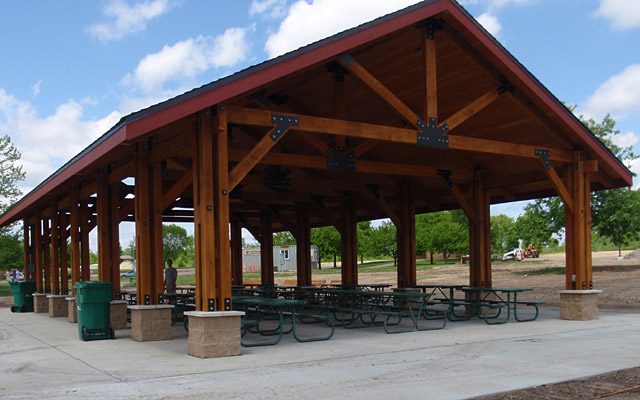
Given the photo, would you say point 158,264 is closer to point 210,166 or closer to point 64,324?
point 210,166

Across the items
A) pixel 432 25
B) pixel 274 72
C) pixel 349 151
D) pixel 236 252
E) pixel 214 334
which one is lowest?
pixel 214 334

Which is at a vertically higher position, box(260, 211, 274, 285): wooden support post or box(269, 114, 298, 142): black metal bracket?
box(269, 114, 298, 142): black metal bracket

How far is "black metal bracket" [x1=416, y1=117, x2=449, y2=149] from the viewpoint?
1052cm

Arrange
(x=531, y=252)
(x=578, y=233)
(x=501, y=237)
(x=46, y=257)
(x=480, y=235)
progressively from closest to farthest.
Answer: (x=578, y=233) < (x=480, y=235) < (x=46, y=257) < (x=531, y=252) < (x=501, y=237)

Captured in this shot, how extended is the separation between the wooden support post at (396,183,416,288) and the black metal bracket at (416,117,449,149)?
5628 mm

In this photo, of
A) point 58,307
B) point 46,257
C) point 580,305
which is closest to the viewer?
point 580,305

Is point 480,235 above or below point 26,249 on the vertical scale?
above

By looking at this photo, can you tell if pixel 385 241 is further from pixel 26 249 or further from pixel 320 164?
pixel 320 164

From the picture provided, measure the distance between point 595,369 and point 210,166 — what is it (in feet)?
17.8

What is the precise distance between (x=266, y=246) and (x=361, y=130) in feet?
40.7

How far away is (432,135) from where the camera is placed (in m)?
10.6

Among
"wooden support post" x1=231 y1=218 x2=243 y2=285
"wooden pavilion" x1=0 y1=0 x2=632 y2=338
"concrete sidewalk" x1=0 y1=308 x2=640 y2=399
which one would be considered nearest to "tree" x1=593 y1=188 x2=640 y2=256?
"wooden pavilion" x1=0 y1=0 x2=632 y2=338

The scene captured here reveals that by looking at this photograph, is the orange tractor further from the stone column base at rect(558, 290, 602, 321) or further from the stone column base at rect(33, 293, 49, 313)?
the stone column base at rect(33, 293, 49, 313)

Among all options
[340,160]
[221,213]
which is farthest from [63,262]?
[221,213]
